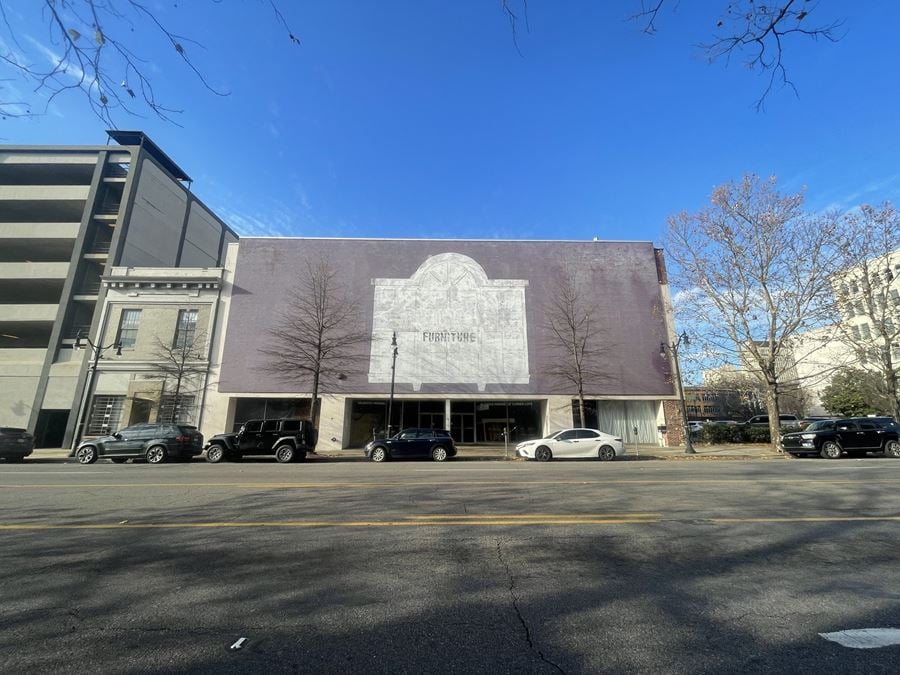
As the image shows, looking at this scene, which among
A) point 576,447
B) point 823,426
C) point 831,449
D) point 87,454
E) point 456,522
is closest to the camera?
point 456,522

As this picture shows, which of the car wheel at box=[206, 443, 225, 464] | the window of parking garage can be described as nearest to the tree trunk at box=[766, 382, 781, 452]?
the window of parking garage

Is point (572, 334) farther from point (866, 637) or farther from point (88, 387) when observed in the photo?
point (88, 387)

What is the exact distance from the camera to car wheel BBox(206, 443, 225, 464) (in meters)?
18.1

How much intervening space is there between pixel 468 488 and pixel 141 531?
562 cm

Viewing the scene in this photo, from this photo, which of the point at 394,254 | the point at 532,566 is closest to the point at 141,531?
the point at 532,566

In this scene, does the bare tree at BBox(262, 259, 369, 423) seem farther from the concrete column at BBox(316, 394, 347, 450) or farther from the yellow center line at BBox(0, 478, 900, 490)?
the yellow center line at BBox(0, 478, 900, 490)

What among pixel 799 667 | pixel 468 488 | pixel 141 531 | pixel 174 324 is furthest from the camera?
pixel 174 324

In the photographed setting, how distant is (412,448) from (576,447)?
758 centimetres

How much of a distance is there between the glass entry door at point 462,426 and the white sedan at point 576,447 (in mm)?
9450

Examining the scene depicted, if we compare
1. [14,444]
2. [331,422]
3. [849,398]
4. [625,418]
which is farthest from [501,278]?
[849,398]

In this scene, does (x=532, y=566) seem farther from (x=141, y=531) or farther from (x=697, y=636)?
(x=141, y=531)

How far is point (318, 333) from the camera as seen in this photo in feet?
88.3

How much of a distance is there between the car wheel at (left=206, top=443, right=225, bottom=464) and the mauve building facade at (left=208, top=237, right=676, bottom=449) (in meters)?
8.45

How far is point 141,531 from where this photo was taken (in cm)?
543
